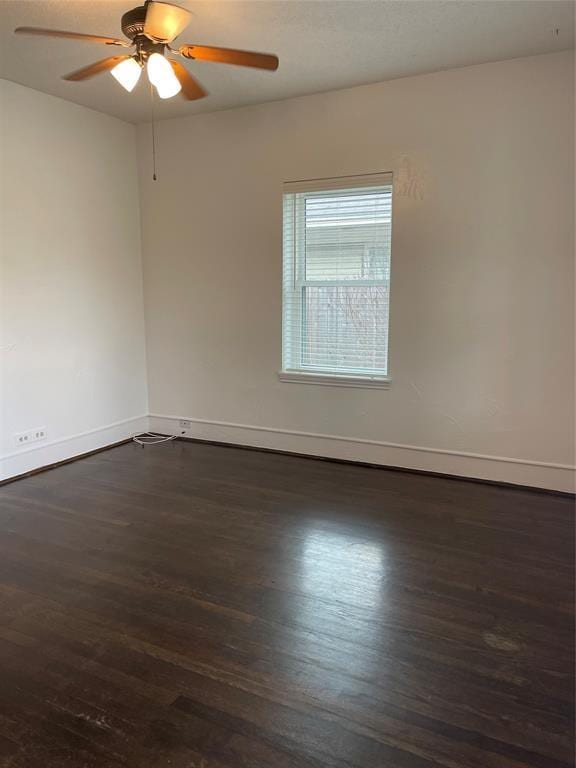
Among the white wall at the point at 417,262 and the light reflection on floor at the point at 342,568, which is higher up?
the white wall at the point at 417,262

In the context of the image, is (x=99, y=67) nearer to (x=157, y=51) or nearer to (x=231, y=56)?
(x=157, y=51)

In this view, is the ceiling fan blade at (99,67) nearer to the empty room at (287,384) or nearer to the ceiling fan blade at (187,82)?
the empty room at (287,384)

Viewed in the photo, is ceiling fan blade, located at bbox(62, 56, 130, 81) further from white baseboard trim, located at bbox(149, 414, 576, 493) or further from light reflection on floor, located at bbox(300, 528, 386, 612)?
white baseboard trim, located at bbox(149, 414, 576, 493)

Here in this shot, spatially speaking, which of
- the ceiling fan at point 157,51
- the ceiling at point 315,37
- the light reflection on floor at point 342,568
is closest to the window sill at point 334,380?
the light reflection on floor at point 342,568

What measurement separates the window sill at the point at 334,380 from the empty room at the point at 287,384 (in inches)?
1.3

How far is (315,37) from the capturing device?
2965mm

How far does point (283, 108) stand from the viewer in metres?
4.04

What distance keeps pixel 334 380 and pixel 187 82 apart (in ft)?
7.65

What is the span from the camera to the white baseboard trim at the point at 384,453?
359 cm

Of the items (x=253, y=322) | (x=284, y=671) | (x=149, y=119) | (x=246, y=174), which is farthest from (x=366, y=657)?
(x=149, y=119)

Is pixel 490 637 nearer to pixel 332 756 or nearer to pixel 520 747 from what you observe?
pixel 520 747

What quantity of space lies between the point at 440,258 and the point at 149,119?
280cm

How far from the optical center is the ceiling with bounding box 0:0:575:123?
2645 mm

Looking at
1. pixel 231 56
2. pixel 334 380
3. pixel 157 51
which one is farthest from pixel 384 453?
pixel 157 51
